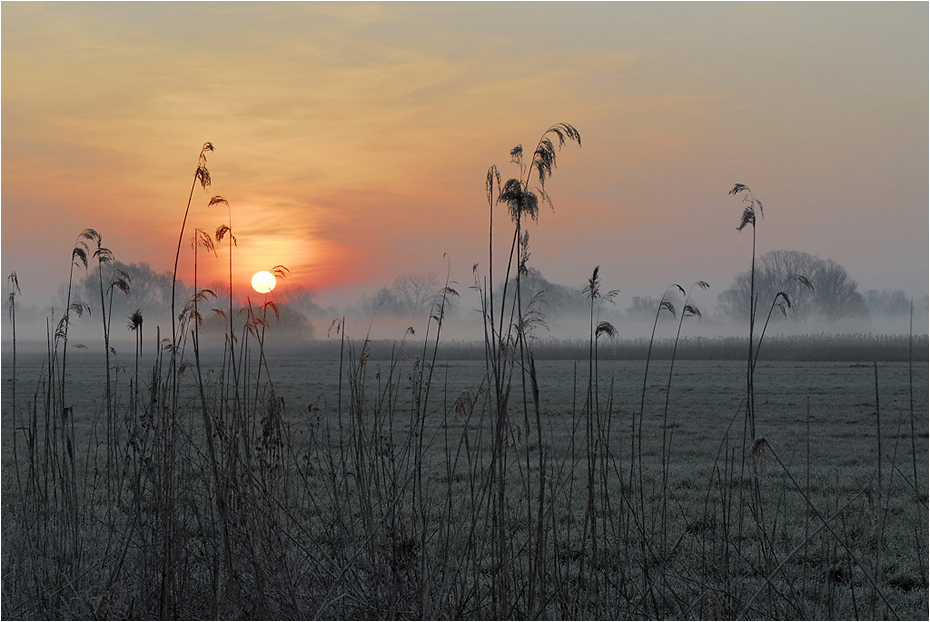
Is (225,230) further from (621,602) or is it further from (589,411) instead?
(621,602)

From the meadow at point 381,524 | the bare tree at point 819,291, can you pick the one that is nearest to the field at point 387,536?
the meadow at point 381,524

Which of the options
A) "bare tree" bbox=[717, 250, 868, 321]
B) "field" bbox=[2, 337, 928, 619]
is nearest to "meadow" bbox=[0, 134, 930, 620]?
"field" bbox=[2, 337, 928, 619]

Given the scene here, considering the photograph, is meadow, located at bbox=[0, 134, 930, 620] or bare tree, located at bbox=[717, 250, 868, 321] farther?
bare tree, located at bbox=[717, 250, 868, 321]

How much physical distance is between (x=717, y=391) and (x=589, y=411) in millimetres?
14757

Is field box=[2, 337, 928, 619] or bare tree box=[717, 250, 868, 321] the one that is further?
bare tree box=[717, 250, 868, 321]

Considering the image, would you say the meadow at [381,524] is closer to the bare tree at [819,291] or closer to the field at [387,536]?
the field at [387,536]

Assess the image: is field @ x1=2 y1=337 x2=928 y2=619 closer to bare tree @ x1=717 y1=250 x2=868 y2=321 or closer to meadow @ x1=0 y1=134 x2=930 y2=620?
meadow @ x1=0 y1=134 x2=930 y2=620

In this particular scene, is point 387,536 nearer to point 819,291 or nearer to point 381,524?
point 381,524

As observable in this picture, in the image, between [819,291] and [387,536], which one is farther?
[819,291]

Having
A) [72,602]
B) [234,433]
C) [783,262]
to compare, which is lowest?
[72,602]

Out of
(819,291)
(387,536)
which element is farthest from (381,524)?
(819,291)

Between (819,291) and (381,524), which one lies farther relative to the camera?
(819,291)

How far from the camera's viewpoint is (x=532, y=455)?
8.88m

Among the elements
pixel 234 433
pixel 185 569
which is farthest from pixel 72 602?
pixel 234 433
